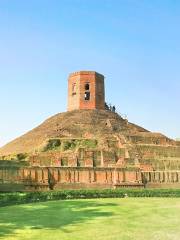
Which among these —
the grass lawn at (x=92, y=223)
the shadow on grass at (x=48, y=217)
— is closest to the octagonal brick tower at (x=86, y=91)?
the shadow on grass at (x=48, y=217)

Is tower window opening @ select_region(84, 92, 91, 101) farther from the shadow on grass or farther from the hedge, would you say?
the shadow on grass

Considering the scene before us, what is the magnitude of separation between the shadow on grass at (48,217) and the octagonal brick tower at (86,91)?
97.2ft

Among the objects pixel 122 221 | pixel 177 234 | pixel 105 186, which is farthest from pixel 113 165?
pixel 177 234

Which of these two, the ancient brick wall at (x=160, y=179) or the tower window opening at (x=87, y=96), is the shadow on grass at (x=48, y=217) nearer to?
the ancient brick wall at (x=160, y=179)

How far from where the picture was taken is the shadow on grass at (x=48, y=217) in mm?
16328

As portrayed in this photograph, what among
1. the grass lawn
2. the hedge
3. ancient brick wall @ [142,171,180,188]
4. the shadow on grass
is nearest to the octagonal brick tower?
ancient brick wall @ [142,171,180,188]

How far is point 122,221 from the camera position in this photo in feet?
58.7

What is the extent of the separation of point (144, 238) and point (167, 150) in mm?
28856

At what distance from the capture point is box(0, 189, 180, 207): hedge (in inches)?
1058

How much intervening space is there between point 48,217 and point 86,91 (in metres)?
34.7

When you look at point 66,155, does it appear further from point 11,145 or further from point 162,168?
point 11,145

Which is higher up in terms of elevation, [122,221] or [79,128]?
[79,128]

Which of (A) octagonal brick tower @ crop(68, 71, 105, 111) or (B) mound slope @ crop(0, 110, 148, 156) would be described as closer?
(B) mound slope @ crop(0, 110, 148, 156)

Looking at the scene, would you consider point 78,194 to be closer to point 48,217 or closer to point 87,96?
point 48,217
